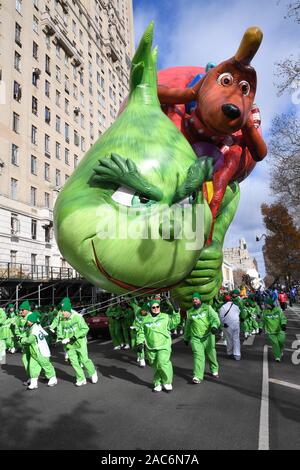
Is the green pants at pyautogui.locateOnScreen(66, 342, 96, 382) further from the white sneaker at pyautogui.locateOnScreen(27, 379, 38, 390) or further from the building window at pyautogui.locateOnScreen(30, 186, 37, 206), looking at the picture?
the building window at pyautogui.locateOnScreen(30, 186, 37, 206)

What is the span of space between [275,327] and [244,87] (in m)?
6.01

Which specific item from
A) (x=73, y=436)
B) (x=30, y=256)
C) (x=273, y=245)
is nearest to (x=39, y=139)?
(x=30, y=256)

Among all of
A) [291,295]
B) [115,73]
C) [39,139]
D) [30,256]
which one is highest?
[115,73]

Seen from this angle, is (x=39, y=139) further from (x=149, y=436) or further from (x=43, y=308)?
(x=149, y=436)

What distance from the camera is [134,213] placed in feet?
9.46

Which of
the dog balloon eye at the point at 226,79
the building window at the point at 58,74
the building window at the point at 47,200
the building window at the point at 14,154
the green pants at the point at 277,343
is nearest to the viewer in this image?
the dog balloon eye at the point at 226,79

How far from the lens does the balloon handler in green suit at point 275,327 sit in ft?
26.8

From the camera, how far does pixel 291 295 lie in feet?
108

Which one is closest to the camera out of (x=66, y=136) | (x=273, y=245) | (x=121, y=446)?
(x=121, y=446)

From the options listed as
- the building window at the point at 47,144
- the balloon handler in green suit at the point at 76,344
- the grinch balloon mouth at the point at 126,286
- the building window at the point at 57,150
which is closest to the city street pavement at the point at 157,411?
the balloon handler in green suit at the point at 76,344

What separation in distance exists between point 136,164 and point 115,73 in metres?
44.4

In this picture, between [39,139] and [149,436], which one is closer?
[149,436]

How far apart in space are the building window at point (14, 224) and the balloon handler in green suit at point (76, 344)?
1571cm

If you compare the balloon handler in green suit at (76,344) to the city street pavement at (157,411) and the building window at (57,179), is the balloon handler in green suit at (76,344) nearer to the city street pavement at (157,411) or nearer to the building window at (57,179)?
the city street pavement at (157,411)
